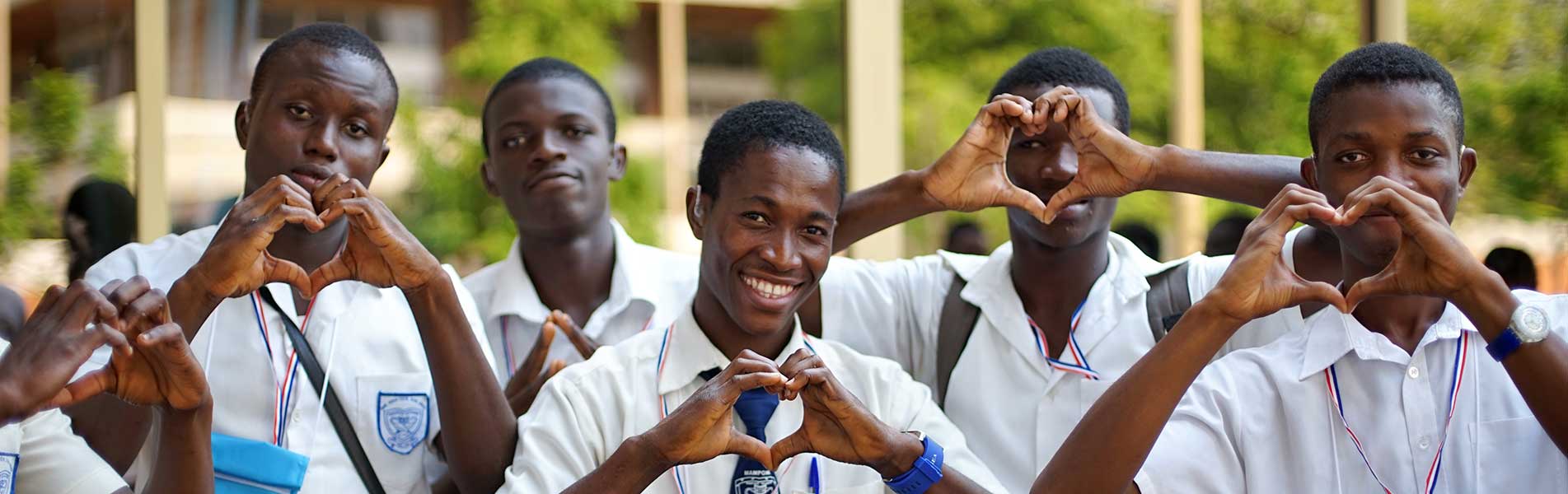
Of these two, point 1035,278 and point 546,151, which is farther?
point 546,151

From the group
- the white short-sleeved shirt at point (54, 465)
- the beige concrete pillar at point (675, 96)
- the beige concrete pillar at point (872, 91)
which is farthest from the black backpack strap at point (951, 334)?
the beige concrete pillar at point (675, 96)

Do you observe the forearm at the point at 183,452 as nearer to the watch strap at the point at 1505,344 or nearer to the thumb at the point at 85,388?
the thumb at the point at 85,388

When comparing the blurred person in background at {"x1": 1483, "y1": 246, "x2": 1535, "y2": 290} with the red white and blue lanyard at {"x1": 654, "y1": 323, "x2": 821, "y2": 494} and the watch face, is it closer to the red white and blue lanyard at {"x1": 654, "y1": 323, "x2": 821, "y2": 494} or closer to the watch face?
the watch face

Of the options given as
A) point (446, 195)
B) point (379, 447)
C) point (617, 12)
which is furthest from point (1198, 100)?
point (379, 447)

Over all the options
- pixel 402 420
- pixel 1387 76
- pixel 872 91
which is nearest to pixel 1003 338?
pixel 1387 76

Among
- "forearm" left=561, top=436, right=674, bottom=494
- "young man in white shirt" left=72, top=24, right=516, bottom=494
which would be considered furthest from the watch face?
"young man in white shirt" left=72, top=24, right=516, bottom=494

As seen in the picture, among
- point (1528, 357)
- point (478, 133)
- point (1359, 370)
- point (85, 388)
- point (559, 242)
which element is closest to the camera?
point (85, 388)

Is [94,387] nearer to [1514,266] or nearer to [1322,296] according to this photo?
[1322,296]

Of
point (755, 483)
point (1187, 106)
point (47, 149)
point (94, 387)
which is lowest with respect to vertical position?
point (755, 483)

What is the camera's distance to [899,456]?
2.65m

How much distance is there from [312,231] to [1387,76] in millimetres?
2227

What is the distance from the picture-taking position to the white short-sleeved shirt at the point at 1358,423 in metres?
2.71

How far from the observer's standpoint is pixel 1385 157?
9.11 ft

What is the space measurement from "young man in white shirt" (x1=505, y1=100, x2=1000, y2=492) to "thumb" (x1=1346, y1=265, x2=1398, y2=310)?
2.65 ft
